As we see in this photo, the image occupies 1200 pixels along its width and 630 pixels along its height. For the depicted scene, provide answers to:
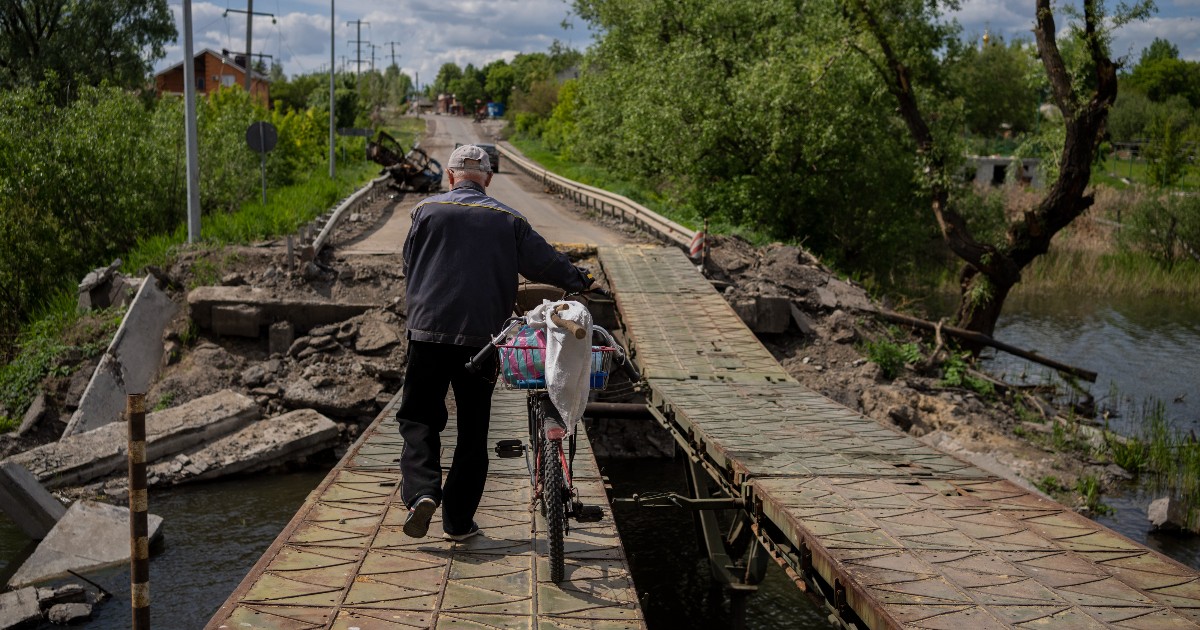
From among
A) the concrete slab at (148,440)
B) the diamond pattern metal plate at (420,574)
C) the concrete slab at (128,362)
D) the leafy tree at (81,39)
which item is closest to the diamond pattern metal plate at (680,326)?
the diamond pattern metal plate at (420,574)

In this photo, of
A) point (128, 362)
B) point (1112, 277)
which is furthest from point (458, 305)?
point (1112, 277)

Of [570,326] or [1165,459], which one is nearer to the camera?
[570,326]

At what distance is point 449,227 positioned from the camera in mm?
5145

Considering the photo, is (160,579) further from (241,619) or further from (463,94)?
(463,94)

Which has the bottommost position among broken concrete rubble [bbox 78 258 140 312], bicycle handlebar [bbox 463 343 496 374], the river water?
the river water

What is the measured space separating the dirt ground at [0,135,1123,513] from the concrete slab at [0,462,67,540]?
2996 mm

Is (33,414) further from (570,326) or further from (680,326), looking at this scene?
(570,326)

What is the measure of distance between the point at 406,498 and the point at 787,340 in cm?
1066

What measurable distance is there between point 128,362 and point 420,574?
375 inches

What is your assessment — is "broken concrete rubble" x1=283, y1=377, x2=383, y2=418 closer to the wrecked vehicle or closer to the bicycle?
the bicycle

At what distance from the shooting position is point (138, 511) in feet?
14.3

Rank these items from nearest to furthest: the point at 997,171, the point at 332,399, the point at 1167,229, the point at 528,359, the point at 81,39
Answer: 1. the point at 528,359
2. the point at 332,399
3. the point at 1167,229
4. the point at 81,39
5. the point at 997,171

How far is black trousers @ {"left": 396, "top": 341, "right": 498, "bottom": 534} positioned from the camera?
5.21 m

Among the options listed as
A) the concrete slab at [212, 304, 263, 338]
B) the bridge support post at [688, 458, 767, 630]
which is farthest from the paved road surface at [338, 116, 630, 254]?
the bridge support post at [688, 458, 767, 630]
